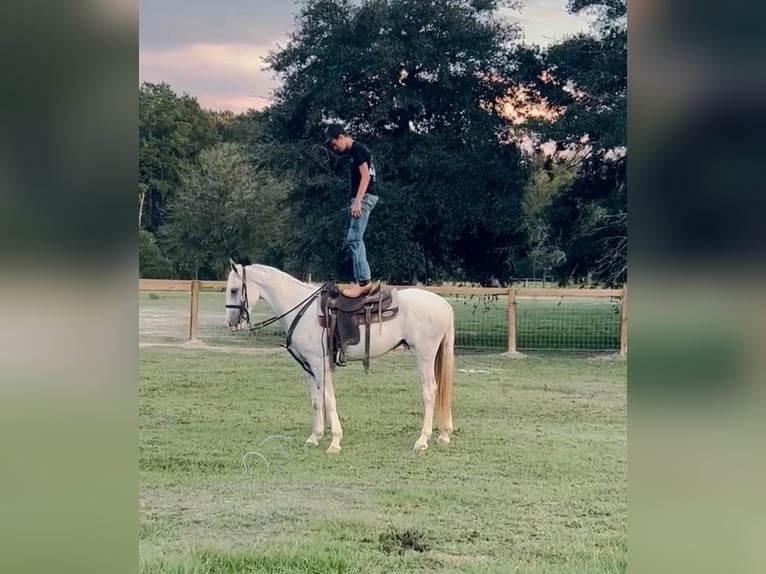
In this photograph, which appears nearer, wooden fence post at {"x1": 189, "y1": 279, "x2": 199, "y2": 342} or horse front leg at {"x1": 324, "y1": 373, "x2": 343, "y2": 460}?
horse front leg at {"x1": 324, "y1": 373, "x2": 343, "y2": 460}

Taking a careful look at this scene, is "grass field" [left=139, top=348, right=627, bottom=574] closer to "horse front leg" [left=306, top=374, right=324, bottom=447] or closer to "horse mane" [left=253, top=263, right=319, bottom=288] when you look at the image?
"horse front leg" [left=306, top=374, right=324, bottom=447]

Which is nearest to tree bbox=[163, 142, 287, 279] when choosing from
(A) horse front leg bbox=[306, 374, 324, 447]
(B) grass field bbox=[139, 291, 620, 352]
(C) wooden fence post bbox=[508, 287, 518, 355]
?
Answer: (B) grass field bbox=[139, 291, 620, 352]

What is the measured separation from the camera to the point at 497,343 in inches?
169

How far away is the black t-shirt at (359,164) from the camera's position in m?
4.06

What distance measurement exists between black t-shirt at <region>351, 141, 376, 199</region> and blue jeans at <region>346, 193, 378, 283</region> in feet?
0.18

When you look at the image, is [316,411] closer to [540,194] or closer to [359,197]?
[359,197]

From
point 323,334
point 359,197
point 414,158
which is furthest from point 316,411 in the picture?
point 414,158

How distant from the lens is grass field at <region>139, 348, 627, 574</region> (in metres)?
3.46

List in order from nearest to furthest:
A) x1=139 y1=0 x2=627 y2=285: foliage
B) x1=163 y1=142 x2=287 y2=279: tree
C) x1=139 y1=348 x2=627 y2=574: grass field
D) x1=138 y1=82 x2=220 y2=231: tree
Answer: x1=139 y1=348 x2=627 y2=574: grass field → x1=138 y1=82 x2=220 y2=231: tree → x1=139 y1=0 x2=627 y2=285: foliage → x1=163 y1=142 x2=287 y2=279: tree

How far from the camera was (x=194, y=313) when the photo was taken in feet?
14.0

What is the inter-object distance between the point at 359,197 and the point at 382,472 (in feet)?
4.89
